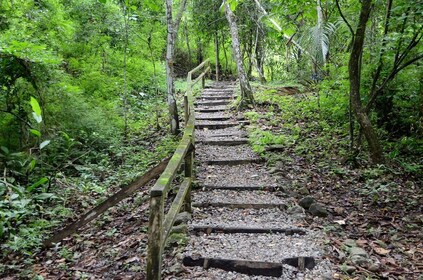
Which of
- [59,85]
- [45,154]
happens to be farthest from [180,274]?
[59,85]

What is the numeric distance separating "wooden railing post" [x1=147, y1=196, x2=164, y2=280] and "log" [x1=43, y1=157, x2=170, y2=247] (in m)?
1.67

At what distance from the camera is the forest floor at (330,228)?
3.64 metres

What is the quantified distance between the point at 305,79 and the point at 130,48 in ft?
22.1

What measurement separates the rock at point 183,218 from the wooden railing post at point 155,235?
152 centimetres

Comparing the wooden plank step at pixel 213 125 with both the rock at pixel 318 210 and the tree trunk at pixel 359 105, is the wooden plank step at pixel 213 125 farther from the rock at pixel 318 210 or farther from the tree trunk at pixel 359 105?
the rock at pixel 318 210

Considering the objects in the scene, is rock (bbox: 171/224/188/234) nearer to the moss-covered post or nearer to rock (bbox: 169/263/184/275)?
the moss-covered post

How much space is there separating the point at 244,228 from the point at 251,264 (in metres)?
0.82

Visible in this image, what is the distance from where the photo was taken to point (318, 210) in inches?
186

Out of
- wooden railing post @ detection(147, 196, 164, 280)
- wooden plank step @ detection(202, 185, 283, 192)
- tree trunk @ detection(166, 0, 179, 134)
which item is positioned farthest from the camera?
tree trunk @ detection(166, 0, 179, 134)

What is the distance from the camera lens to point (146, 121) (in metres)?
10.8

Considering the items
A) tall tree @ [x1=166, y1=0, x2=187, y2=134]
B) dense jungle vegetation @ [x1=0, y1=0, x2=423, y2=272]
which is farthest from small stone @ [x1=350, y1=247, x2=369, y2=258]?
tall tree @ [x1=166, y1=0, x2=187, y2=134]

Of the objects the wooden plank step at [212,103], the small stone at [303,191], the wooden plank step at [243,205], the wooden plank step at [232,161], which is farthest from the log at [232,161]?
the wooden plank step at [212,103]

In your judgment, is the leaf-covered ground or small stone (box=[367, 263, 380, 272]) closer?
small stone (box=[367, 263, 380, 272])

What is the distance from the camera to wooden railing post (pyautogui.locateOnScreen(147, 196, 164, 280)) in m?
2.89
